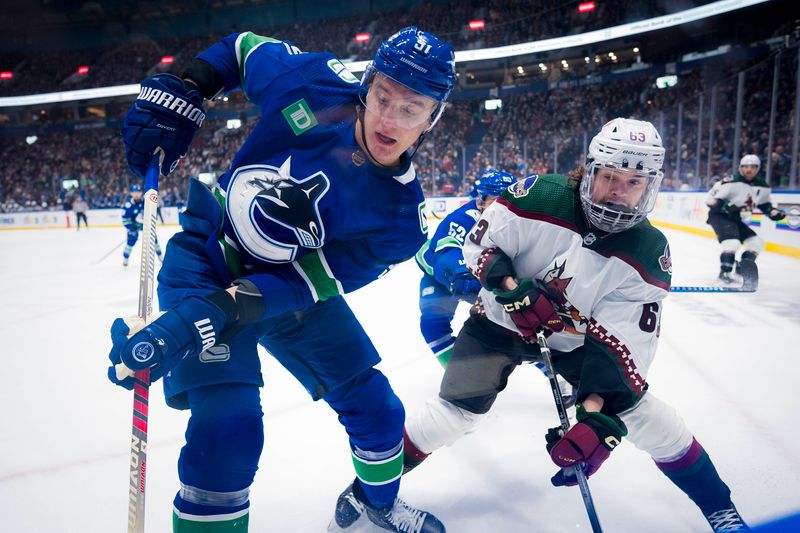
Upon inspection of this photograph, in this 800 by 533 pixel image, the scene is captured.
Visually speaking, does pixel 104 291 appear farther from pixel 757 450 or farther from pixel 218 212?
pixel 757 450

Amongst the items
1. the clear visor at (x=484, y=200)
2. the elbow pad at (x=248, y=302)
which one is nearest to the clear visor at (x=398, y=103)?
the elbow pad at (x=248, y=302)

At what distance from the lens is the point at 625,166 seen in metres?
1.44

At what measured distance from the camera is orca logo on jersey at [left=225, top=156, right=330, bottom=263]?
3.84 feet

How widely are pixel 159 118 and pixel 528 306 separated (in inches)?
44.0

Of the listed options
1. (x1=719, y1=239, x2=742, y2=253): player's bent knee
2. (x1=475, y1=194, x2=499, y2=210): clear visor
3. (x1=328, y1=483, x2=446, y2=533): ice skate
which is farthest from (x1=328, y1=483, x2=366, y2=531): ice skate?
(x1=719, y1=239, x2=742, y2=253): player's bent knee

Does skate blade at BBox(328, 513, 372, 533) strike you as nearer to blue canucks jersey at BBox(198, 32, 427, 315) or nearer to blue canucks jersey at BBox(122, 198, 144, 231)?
blue canucks jersey at BBox(198, 32, 427, 315)

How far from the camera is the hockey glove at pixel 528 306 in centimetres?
150

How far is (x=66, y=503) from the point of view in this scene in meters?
1.76

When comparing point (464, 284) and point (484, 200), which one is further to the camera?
point (484, 200)

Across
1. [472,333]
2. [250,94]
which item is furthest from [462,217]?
[250,94]

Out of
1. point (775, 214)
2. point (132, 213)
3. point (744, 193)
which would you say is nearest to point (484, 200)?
Result: point (744, 193)

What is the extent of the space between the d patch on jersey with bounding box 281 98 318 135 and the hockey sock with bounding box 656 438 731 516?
1359mm

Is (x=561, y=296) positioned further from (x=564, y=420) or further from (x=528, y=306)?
(x=564, y=420)

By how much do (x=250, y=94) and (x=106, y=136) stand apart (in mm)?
22547
